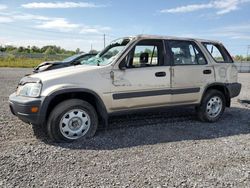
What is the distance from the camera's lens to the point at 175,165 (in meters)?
3.95

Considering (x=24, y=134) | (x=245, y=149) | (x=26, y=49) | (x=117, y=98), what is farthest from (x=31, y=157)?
(x=26, y=49)

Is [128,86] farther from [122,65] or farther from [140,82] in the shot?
[122,65]

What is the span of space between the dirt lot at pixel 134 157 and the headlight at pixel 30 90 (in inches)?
31.5

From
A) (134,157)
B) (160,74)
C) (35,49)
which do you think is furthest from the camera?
(35,49)

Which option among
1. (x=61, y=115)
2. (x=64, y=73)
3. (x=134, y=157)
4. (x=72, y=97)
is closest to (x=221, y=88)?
(x=134, y=157)

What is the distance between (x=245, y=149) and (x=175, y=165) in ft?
5.00

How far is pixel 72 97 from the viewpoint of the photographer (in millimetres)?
4914

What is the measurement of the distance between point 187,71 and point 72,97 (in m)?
2.45

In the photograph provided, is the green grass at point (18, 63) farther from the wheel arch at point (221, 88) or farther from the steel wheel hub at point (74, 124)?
the steel wheel hub at point (74, 124)

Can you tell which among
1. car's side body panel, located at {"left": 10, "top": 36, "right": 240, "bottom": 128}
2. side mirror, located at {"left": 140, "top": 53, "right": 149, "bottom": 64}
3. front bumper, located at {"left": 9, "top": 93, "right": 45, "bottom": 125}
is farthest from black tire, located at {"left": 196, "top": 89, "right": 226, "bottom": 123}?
front bumper, located at {"left": 9, "top": 93, "right": 45, "bottom": 125}

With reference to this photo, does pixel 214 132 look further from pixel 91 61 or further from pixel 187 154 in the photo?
pixel 91 61

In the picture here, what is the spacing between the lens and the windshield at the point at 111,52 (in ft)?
17.2

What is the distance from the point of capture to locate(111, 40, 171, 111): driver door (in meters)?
5.08

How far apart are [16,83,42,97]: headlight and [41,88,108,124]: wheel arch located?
21 cm
